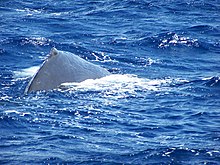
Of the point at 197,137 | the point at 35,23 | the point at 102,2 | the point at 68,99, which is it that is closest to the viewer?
the point at 197,137

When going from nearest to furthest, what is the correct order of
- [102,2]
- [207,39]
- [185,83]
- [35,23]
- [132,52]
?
[185,83] → [132,52] → [207,39] → [35,23] → [102,2]

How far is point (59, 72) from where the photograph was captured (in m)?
31.2

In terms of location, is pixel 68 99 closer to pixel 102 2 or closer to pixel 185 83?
pixel 185 83

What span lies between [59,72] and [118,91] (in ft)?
7.72

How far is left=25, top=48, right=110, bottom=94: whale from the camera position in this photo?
30.5 m

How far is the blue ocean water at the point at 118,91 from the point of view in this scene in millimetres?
24344

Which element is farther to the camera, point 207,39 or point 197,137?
point 207,39

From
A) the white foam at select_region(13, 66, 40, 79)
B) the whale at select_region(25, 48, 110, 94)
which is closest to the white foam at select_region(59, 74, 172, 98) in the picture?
the whale at select_region(25, 48, 110, 94)

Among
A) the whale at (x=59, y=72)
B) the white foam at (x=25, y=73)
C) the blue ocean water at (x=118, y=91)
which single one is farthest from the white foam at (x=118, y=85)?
the white foam at (x=25, y=73)

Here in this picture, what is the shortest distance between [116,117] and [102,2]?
2763 centimetres

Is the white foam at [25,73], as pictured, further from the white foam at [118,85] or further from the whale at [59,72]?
the white foam at [118,85]

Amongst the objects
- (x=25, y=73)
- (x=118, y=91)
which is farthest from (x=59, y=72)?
(x=25, y=73)

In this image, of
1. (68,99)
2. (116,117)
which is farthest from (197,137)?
(68,99)

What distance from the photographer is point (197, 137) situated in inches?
1009
